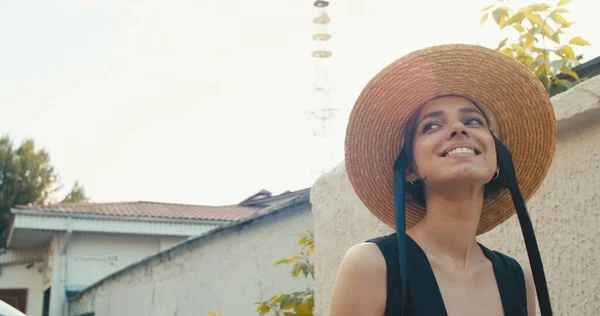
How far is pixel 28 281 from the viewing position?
19391 millimetres

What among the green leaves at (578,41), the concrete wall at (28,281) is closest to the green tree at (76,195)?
the concrete wall at (28,281)

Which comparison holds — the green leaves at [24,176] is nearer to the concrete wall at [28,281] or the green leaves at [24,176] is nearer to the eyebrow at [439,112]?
the concrete wall at [28,281]

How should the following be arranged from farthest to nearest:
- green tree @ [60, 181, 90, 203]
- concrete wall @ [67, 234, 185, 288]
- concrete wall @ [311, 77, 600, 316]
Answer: green tree @ [60, 181, 90, 203], concrete wall @ [67, 234, 185, 288], concrete wall @ [311, 77, 600, 316]

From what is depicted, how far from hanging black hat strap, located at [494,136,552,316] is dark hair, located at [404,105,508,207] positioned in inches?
3.4

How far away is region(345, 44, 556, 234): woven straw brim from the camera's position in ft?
6.15

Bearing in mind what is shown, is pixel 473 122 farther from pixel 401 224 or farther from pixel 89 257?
pixel 89 257

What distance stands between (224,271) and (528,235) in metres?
6.20

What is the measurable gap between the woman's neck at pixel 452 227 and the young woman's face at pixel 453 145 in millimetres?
56

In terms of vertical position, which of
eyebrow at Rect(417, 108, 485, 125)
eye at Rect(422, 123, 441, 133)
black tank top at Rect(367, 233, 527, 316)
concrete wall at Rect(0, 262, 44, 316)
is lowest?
black tank top at Rect(367, 233, 527, 316)

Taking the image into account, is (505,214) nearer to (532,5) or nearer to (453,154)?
(453,154)

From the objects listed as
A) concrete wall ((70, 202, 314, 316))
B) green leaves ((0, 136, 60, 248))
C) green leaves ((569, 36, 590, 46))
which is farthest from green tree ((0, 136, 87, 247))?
green leaves ((569, 36, 590, 46))

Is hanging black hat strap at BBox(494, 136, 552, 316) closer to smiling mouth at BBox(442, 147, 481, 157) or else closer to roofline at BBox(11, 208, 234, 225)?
smiling mouth at BBox(442, 147, 481, 157)

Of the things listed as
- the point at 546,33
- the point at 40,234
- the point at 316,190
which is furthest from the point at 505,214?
the point at 40,234

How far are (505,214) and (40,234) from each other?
1708 centimetres
